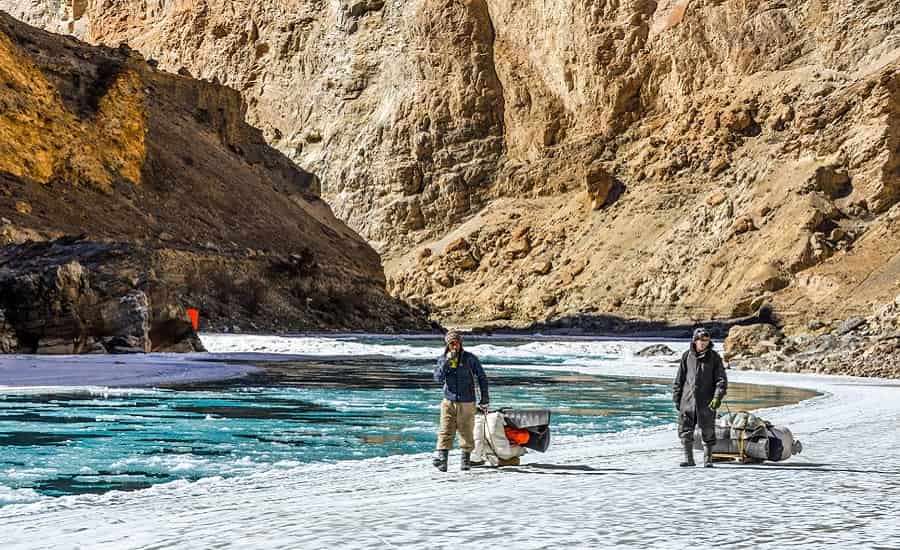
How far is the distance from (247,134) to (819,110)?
4020cm

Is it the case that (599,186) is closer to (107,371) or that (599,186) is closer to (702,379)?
(107,371)

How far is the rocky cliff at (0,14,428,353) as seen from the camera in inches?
2295

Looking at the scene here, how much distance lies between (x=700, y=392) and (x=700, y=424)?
0.33 metres

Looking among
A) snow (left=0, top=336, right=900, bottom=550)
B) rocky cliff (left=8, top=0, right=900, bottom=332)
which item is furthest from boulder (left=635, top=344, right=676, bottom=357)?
snow (left=0, top=336, right=900, bottom=550)

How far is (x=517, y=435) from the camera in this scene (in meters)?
11.2

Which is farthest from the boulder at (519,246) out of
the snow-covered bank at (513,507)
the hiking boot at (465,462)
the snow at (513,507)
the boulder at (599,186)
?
the hiking boot at (465,462)

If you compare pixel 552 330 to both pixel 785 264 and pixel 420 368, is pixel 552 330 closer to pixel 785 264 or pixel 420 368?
pixel 785 264

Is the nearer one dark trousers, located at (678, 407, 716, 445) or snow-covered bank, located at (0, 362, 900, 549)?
snow-covered bank, located at (0, 362, 900, 549)

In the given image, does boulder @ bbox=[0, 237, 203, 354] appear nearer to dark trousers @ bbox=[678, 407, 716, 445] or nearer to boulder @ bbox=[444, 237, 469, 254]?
A: dark trousers @ bbox=[678, 407, 716, 445]

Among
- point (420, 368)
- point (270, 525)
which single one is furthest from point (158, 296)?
point (270, 525)

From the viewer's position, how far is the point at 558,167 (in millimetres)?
100062

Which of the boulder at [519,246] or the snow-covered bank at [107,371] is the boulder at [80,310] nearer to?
the snow-covered bank at [107,371]

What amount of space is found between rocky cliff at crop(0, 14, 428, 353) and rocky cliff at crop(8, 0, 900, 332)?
1763 centimetres

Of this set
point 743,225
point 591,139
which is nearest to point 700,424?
point 743,225
